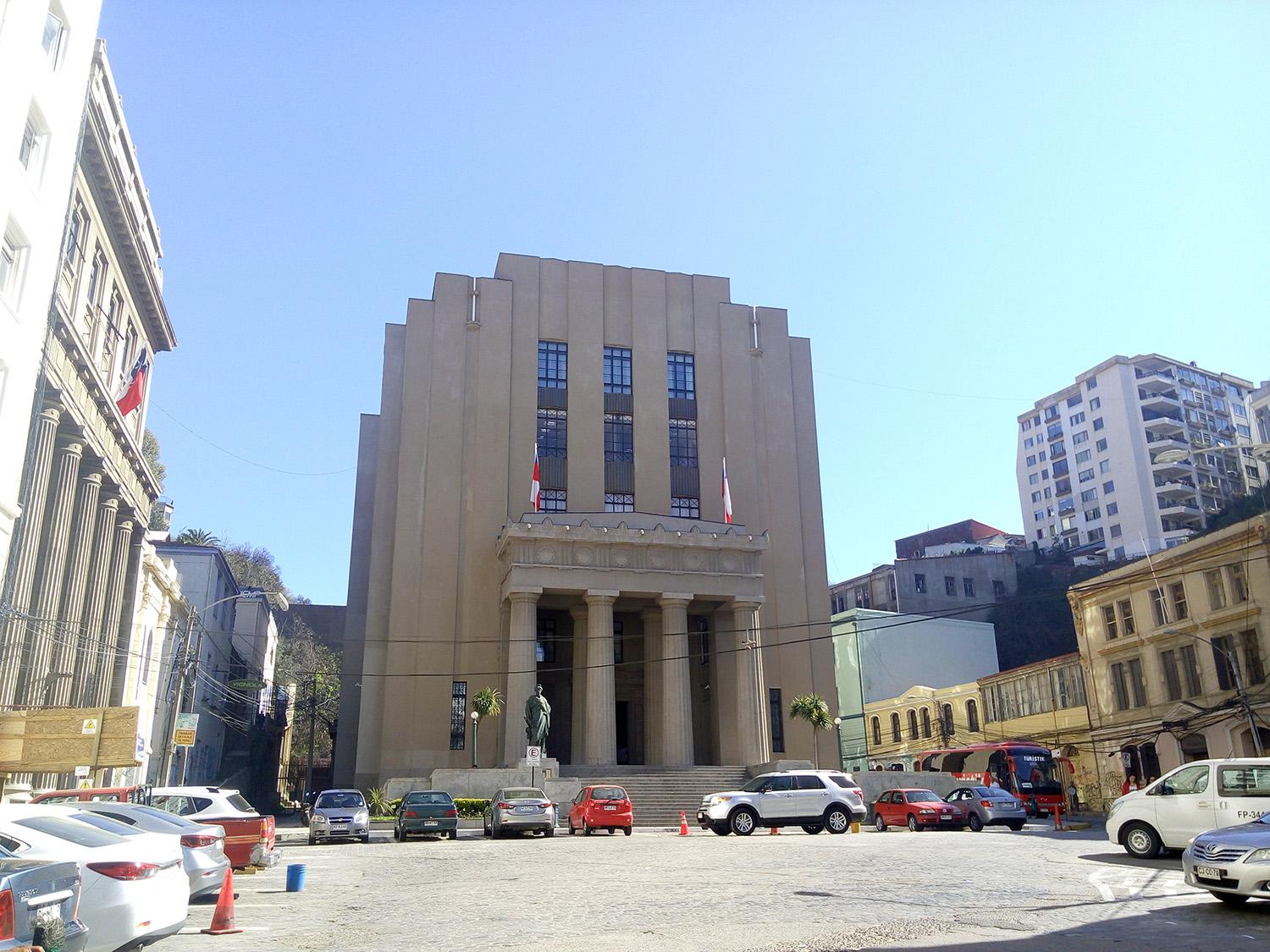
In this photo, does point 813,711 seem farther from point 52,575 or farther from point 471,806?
point 52,575

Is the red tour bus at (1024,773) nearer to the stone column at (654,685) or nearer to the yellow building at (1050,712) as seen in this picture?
the yellow building at (1050,712)

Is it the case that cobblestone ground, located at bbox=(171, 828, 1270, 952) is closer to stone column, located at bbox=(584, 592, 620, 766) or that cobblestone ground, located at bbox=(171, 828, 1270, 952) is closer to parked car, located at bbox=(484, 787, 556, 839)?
parked car, located at bbox=(484, 787, 556, 839)

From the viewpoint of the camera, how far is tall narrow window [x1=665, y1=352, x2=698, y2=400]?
189 feet

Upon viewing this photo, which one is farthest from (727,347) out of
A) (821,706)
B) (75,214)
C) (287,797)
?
(287,797)

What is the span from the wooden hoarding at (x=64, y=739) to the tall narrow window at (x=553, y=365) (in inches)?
1318

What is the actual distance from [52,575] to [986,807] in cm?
2870

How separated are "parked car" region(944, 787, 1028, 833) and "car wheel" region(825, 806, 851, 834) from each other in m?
4.92

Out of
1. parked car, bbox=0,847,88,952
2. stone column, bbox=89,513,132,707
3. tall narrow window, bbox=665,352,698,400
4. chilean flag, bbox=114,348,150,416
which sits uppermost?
tall narrow window, bbox=665,352,698,400

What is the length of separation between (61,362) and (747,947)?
26.3 meters

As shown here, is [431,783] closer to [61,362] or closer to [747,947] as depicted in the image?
[61,362]

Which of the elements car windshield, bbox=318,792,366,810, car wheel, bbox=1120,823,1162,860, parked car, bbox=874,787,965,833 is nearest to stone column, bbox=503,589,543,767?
car windshield, bbox=318,792,366,810

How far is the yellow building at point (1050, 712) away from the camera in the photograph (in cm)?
4881

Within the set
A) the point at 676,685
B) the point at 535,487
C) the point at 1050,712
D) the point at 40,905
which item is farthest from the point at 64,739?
the point at 1050,712

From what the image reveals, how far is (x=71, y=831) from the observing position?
8984 millimetres
